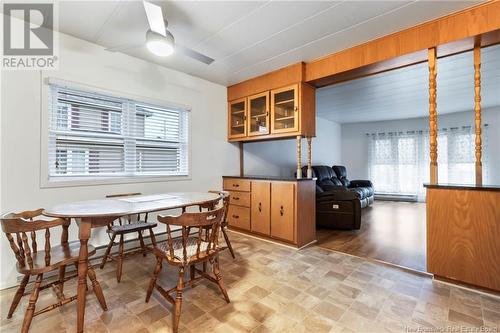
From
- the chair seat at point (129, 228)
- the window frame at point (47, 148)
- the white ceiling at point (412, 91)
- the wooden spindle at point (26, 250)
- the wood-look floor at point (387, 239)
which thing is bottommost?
the wood-look floor at point (387, 239)

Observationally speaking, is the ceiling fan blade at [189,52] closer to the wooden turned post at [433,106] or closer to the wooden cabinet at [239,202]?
the wooden cabinet at [239,202]

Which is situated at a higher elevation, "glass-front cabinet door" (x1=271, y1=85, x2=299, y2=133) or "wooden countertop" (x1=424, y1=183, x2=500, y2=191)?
"glass-front cabinet door" (x1=271, y1=85, x2=299, y2=133)

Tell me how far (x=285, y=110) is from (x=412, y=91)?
2.71m

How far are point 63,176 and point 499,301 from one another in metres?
4.14

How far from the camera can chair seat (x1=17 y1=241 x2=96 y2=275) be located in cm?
150

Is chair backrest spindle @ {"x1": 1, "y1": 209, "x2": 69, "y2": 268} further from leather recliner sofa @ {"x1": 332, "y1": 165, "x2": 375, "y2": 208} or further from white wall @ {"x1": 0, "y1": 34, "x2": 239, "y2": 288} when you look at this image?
leather recliner sofa @ {"x1": 332, "y1": 165, "x2": 375, "y2": 208}

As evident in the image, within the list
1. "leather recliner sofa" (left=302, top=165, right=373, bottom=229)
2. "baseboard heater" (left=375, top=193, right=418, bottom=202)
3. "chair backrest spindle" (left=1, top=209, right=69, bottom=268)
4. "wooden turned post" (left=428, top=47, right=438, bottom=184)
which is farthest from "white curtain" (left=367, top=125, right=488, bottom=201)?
"chair backrest spindle" (left=1, top=209, right=69, bottom=268)

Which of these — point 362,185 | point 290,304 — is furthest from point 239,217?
point 362,185

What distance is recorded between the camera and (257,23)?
226cm

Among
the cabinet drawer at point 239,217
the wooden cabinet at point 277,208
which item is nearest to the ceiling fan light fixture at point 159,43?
the wooden cabinet at point 277,208

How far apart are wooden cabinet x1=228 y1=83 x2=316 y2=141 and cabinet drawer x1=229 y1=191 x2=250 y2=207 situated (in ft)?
2.95

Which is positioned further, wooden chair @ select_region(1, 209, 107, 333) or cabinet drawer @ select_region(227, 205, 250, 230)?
cabinet drawer @ select_region(227, 205, 250, 230)

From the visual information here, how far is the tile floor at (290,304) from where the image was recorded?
160cm

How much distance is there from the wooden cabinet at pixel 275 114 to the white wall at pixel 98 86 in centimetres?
36
